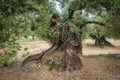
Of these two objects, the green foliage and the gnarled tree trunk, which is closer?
the green foliage

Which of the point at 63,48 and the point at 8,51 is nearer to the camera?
the point at 8,51

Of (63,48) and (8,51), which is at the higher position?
(8,51)

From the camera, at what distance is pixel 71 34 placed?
14.5m

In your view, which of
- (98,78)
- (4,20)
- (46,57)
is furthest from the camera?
(46,57)

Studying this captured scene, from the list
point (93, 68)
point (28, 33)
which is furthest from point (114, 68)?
point (28, 33)

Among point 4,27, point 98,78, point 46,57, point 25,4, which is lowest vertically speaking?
point 98,78

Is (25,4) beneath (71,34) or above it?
above

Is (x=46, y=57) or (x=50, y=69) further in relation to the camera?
(x=46, y=57)

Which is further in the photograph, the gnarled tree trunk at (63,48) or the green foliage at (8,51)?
the gnarled tree trunk at (63,48)

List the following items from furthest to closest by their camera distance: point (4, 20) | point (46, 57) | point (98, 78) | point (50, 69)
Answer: point (46, 57) → point (50, 69) → point (98, 78) → point (4, 20)

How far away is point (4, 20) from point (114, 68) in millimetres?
8749

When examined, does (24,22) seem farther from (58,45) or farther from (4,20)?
(58,45)

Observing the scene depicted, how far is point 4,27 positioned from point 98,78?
662cm

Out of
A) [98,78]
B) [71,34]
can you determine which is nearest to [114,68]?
[98,78]
